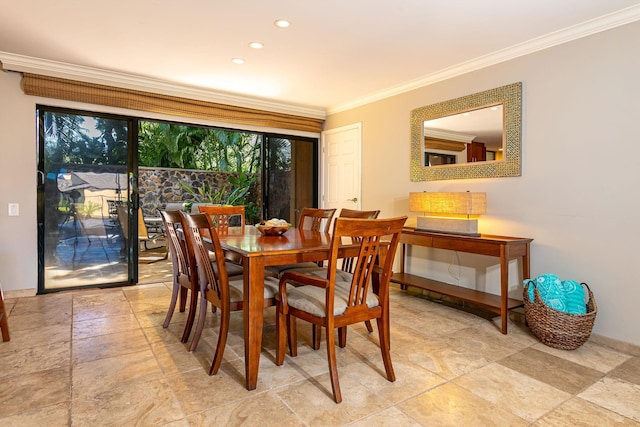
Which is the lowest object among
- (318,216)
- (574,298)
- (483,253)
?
(574,298)

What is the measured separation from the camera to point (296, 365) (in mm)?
2258

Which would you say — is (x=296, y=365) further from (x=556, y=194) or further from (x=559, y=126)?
(x=559, y=126)

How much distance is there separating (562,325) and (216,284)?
2277 mm

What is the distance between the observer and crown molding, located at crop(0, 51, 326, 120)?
11.3 ft

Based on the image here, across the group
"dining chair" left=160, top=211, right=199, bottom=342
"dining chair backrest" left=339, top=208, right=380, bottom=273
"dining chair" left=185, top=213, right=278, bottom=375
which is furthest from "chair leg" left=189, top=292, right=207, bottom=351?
"dining chair backrest" left=339, top=208, right=380, bottom=273

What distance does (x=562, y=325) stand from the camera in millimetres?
2500

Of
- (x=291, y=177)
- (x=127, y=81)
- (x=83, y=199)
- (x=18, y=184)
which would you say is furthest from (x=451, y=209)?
(x=18, y=184)

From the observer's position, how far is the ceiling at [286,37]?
2.48m

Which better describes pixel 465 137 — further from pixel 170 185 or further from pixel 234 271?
pixel 170 185

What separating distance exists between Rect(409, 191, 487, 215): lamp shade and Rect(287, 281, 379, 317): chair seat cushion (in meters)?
1.50

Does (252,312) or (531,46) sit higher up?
(531,46)

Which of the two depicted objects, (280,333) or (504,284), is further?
(504,284)

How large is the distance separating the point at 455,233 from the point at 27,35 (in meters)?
3.81

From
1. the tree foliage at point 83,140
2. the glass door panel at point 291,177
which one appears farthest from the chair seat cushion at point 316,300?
the glass door panel at point 291,177
